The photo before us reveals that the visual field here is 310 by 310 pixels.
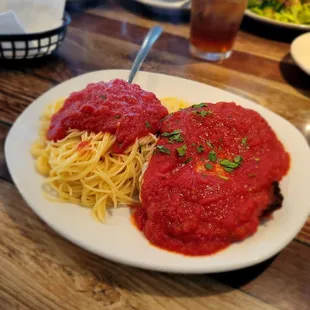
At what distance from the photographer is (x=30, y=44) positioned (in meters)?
2.66

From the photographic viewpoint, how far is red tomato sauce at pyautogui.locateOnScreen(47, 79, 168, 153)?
5.79 ft

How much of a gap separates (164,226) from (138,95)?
0.73m

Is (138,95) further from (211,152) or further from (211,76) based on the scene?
(211,76)

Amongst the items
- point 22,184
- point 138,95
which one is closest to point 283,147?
point 138,95

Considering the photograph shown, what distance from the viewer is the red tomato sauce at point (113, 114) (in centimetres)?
176

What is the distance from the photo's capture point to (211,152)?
65.1 inches

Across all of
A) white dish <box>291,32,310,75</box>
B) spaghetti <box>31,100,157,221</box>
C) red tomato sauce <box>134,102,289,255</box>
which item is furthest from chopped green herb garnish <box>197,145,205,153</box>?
white dish <box>291,32,310,75</box>

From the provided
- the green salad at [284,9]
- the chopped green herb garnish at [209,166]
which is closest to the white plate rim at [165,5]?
the green salad at [284,9]

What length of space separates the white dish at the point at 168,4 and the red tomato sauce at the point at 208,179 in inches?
80.6

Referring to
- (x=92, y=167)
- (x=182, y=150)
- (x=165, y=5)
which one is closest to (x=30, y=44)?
(x=92, y=167)

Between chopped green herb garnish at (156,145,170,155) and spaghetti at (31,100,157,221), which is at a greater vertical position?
chopped green herb garnish at (156,145,170,155)

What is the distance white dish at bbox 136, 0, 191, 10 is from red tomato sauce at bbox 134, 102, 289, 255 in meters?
2.05

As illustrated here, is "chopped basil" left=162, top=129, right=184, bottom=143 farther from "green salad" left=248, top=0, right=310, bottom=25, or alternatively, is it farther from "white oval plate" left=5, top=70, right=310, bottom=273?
"green salad" left=248, top=0, right=310, bottom=25

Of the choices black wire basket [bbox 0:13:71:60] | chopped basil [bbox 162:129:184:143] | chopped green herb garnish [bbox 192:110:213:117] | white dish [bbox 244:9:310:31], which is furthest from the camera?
white dish [bbox 244:9:310:31]
